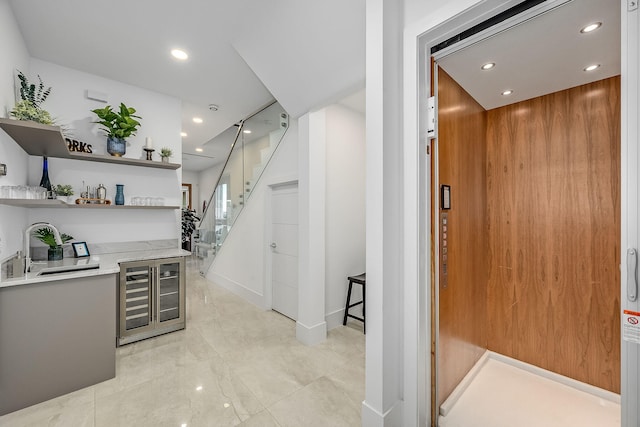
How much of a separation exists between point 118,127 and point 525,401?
455 centimetres

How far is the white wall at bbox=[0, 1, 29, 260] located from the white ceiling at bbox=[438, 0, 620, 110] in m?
3.16

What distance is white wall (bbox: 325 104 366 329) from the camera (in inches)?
124

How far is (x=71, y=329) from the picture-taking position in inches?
79.9

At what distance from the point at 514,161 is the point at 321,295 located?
7.34 ft

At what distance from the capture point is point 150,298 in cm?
292

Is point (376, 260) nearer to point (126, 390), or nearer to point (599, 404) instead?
point (599, 404)

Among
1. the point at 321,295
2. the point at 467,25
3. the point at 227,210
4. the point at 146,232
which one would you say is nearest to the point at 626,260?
the point at 467,25

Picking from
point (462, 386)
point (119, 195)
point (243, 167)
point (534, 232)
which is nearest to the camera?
point (462, 386)

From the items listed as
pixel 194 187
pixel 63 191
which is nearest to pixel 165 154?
pixel 63 191

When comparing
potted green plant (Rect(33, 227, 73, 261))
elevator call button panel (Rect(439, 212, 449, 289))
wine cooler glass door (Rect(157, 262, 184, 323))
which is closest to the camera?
elevator call button panel (Rect(439, 212, 449, 289))

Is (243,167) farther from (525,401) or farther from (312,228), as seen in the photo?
(525,401)

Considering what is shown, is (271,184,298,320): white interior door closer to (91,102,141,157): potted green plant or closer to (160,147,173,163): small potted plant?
(160,147,173,163): small potted plant

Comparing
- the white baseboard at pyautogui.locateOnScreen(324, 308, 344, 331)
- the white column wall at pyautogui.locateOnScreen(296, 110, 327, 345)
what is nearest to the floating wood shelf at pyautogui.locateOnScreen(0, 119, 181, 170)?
the white column wall at pyautogui.locateOnScreen(296, 110, 327, 345)

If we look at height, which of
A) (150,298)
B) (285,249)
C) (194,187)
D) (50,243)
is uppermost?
(194,187)
